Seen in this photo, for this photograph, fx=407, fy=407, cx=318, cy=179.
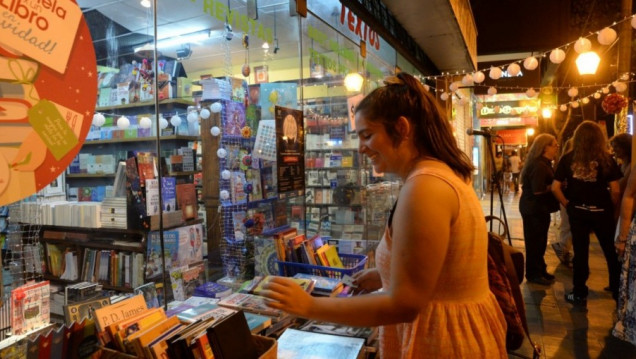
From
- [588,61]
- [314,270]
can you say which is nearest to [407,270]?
[314,270]

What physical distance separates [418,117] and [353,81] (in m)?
3.55

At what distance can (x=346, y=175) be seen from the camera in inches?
183

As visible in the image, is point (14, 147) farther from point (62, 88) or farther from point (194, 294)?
point (194, 294)

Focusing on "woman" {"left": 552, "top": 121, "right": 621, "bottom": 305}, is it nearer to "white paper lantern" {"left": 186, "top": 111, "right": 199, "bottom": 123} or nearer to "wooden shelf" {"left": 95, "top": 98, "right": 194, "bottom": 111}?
"white paper lantern" {"left": 186, "top": 111, "right": 199, "bottom": 123}

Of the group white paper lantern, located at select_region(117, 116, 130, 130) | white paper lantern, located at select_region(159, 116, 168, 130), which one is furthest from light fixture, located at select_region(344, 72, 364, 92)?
white paper lantern, located at select_region(117, 116, 130, 130)

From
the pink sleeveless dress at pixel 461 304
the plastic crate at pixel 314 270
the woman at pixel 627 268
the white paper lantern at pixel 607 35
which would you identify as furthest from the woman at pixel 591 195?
the pink sleeveless dress at pixel 461 304

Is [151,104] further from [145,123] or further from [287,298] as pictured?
[287,298]

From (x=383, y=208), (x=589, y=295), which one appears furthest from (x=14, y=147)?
(x=589, y=295)

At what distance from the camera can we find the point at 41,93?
52.5 inches

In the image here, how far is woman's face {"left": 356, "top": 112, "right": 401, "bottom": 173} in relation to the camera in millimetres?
1201

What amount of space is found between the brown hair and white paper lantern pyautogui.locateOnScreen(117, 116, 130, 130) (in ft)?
12.1

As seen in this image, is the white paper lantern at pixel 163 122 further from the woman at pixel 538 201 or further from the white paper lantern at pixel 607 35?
the white paper lantern at pixel 607 35

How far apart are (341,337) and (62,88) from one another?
1562 mm

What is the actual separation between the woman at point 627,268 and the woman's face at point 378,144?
2446 millimetres
